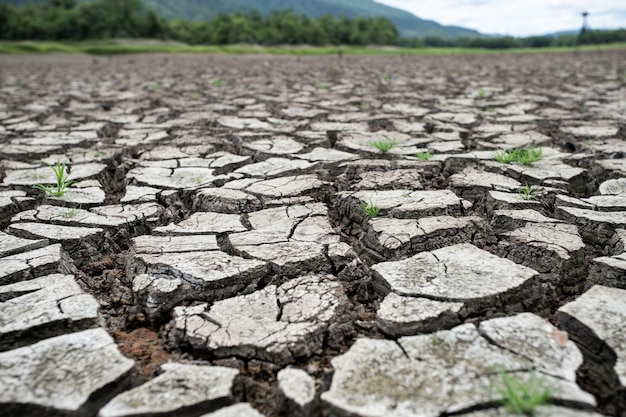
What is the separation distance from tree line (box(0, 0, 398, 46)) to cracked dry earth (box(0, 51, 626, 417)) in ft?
96.9

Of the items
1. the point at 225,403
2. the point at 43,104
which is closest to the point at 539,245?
the point at 225,403

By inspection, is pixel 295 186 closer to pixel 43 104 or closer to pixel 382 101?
pixel 382 101

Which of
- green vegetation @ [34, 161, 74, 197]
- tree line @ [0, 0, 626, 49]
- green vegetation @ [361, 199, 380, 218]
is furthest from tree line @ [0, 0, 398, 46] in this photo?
green vegetation @ [361, 199, 380, 218]

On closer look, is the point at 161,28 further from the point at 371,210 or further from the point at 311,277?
the point at 311,277

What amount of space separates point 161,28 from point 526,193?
111 feet

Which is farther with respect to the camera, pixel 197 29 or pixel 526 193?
pixel 197 29

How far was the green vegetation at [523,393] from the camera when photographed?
963mm

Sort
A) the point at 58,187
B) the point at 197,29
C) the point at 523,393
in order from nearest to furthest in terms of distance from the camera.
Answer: the point at 523,393
the point at 58,187
the point at 197,29

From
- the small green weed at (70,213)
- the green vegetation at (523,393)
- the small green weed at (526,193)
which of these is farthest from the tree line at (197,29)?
the green vegetation at (523,393)

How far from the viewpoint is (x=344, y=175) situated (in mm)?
2691

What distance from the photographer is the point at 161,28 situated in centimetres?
3206

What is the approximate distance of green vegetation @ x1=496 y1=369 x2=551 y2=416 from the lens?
96cm

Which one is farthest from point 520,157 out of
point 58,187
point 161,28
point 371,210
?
point 161,28

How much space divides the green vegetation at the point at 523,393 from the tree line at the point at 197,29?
30.6 m
